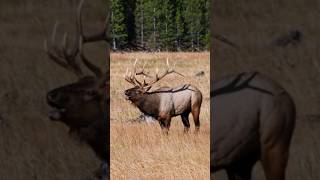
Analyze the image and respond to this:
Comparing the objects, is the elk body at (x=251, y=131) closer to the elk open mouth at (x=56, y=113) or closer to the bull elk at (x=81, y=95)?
the bull elk at (x=81, y=95)

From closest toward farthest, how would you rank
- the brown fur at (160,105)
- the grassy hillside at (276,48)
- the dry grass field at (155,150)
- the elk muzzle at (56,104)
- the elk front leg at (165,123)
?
the grassy hillside at (276,48)
the elk muzzle at (56,104)
the dry grass field at (155,150)
the elk front leg at (165,123)
the brown fur at (160,105)

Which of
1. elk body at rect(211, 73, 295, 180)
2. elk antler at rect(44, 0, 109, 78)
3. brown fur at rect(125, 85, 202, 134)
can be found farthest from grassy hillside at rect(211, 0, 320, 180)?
brown fur at rect(125, 85, 202, 134)

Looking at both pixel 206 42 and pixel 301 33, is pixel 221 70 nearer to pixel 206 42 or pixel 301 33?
pixel 301 33

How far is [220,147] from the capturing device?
3.89m

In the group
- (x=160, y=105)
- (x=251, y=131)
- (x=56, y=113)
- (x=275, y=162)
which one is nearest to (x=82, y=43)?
(x=56, y=113)

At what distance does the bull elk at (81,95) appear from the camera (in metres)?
3.91

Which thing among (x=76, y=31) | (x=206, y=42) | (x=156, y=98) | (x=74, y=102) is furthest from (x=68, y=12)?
(x=206, y=42)

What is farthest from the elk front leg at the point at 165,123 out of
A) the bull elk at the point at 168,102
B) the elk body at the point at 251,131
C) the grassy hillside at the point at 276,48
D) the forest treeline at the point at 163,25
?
the forest treeline at the point at 163,25

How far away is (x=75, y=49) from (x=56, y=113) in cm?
40

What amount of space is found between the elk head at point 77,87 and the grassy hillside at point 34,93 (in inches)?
1.6

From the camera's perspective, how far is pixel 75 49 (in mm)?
3965

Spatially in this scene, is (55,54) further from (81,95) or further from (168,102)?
(168,102)

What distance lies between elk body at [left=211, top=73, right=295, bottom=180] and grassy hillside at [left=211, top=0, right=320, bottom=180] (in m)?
0.09

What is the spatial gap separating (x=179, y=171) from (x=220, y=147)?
336 centimetres
